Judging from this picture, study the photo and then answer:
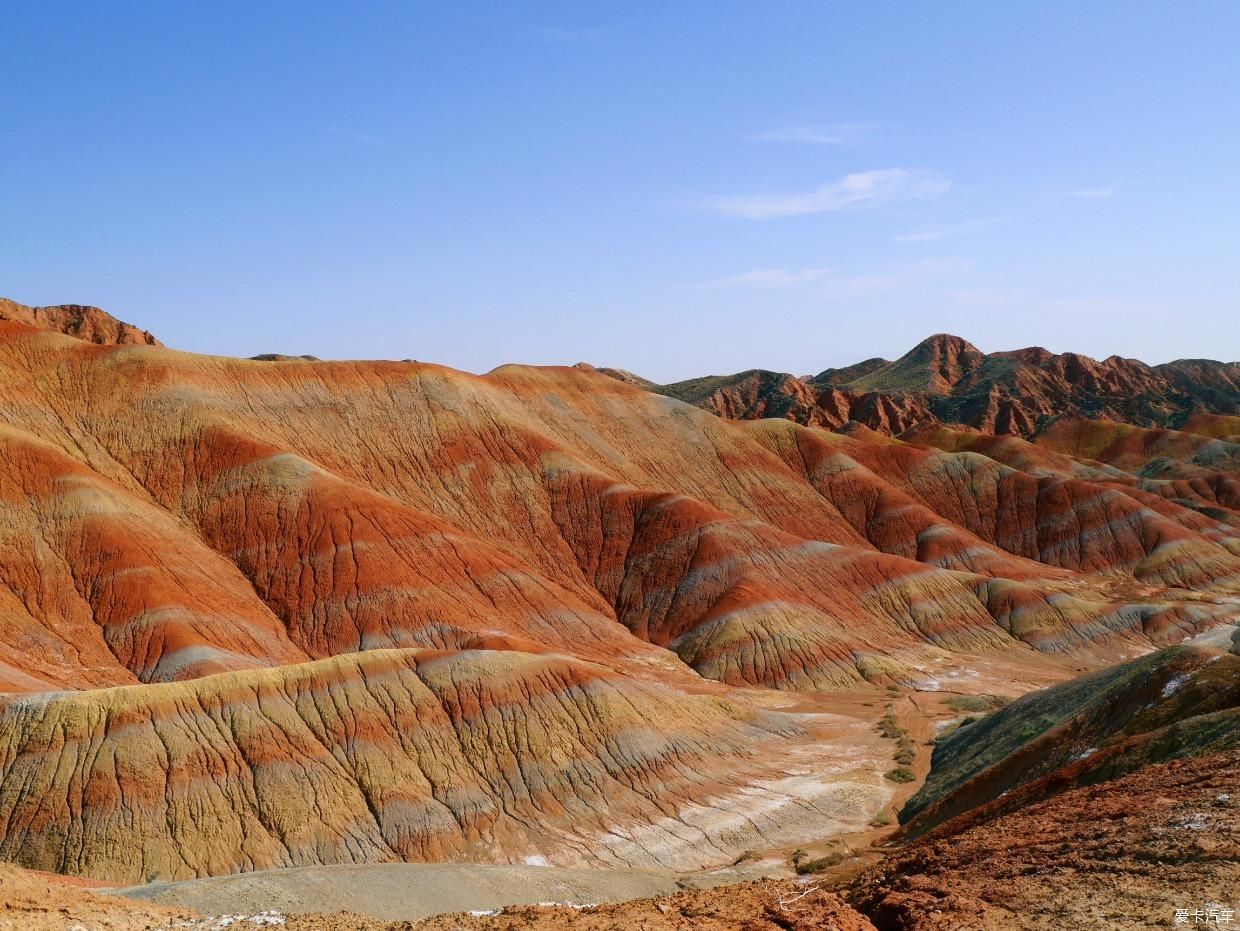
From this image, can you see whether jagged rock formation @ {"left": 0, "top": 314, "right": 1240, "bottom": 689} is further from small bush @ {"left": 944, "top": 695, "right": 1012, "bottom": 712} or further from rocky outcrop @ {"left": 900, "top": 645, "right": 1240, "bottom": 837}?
rocky outcrop @ {"left": 900, "top": 645, "right": 1240, "bottom": 837}

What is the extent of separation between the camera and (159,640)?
182 ft

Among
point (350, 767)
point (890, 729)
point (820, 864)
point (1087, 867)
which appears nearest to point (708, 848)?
point (820, 864)

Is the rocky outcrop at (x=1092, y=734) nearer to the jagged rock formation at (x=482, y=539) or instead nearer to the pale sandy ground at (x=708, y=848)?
the pale sandy ground at (x=708, y=848)

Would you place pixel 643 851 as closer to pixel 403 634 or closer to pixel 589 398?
pixel 403 634

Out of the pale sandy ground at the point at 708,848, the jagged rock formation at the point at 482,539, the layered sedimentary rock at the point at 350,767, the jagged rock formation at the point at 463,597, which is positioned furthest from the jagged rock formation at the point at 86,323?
the pale sandy ground at the point at 708,848

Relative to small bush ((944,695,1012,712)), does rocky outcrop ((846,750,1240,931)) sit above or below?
above

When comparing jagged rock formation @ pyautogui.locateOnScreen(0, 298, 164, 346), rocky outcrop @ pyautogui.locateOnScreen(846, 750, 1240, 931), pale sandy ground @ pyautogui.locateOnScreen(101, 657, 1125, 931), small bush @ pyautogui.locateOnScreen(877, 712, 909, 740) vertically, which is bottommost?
small bush @ pyautogui.locateOnScreen(877, 712, 909, 740)

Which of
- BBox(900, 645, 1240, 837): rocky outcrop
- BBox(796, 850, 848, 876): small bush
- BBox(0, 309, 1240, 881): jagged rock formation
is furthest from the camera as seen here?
BBox(0, 309, 1240, 881): jagged rock formation

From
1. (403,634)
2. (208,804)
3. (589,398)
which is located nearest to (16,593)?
(403,634)

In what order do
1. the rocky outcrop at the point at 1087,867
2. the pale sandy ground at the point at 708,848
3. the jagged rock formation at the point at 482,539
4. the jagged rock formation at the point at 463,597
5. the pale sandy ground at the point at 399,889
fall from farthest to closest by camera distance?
1. the jagged rock formation at the point at 482,539
2. the jagged rock formation at the point at 463,597
3. the pale sandy ground at the point at 708,848
4. the pale sandy ground at the point at 399,889
5. the rocky outcrop at the point at 1087,867

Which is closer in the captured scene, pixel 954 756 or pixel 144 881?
pixel 144 881

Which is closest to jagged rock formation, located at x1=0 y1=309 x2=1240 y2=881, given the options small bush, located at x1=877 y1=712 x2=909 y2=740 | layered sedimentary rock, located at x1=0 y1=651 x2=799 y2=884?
layered sedimentary rock, located at x1=0 y1=651 x2=799 y2=884

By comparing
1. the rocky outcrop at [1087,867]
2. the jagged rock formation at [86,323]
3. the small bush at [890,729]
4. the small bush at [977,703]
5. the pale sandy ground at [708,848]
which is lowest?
the small bush at [977,703]

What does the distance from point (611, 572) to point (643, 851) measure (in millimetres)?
45143
